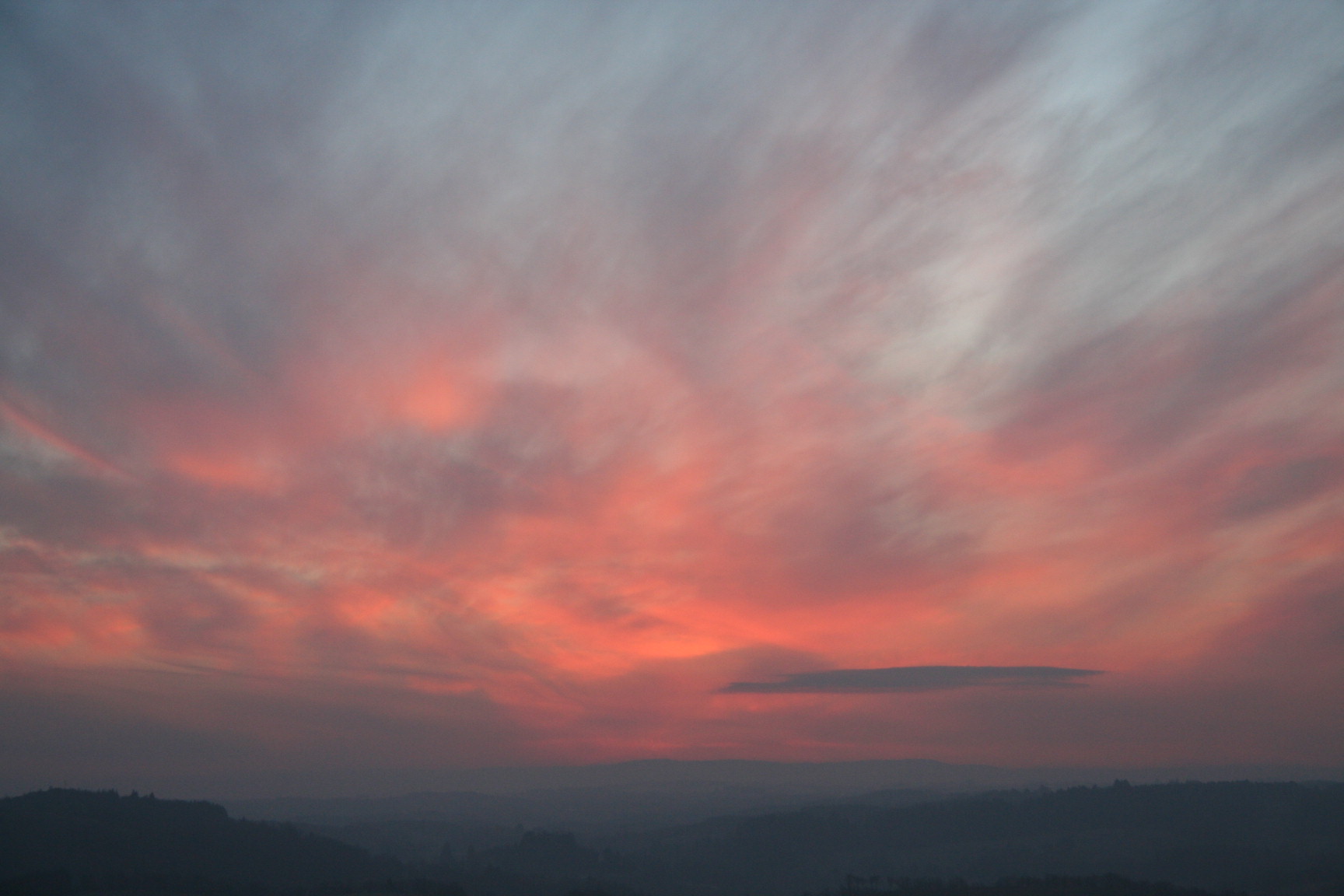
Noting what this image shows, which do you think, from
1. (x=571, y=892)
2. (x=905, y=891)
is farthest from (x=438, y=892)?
(x=905, y=891)

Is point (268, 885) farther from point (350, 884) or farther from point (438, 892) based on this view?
point (438, 892)

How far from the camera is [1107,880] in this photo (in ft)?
557

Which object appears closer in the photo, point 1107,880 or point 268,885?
point 1107,880

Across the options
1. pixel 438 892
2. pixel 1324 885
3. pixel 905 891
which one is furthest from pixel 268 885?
pixel 1324 885

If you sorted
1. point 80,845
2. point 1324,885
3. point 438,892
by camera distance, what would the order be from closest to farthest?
point 1324,885 → point 438,892 → point 80,845

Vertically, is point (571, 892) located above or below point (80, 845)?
below

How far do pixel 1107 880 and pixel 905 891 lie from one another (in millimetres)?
41827

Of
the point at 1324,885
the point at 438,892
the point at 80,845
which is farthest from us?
the point at 80,845

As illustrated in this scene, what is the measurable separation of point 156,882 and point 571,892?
82.2m

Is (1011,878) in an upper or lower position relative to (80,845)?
lower

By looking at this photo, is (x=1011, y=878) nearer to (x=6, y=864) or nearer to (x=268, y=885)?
(x=268, y=885)

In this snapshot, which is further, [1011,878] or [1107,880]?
[1011,878]

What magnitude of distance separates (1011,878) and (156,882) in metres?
180

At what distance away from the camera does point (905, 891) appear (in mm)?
189375
